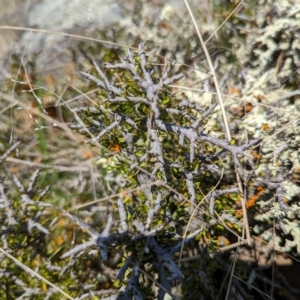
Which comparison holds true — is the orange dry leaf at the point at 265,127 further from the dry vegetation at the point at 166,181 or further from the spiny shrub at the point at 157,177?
the spiny shrub at the point at 157,177

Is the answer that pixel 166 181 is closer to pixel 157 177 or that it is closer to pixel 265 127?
pixel 157 177

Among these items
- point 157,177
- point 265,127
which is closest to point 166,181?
point 157,177

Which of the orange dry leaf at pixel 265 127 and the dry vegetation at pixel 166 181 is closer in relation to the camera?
the dry vegetation at pixel 166 181

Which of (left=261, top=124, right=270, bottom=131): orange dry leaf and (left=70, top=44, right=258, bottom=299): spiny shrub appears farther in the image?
(left=261, top=124, right=270, bottom=131): orange dry leaf

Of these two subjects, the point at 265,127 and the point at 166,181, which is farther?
the point at 265,127

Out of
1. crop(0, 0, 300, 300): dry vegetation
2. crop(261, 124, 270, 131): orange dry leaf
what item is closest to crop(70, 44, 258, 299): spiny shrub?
crop(0, 0, 300, 300): dry vegetation

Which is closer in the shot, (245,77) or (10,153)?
(10,153)

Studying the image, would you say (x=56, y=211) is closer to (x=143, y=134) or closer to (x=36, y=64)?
(x=143, y=134)

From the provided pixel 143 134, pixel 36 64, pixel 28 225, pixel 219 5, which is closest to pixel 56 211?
pixel 28 225

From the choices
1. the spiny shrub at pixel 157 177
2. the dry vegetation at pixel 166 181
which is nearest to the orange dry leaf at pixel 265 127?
the dry vegetation at pixel 166 181

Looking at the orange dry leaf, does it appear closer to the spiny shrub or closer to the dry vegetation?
the dry vegetation

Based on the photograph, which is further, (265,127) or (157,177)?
(265,127)
